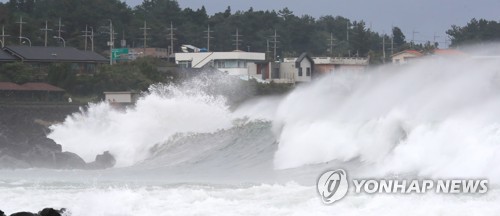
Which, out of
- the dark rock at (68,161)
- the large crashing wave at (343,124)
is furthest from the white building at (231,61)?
the dark rock at (68,161)

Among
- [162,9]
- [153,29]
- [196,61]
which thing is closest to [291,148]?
[196,61]

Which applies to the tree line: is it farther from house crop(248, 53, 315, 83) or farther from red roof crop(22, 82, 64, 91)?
red roof crop(22, 82, 64, 91)

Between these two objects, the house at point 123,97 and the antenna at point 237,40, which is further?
the antenna at point 237,40

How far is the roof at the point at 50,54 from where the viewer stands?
62.0 metres

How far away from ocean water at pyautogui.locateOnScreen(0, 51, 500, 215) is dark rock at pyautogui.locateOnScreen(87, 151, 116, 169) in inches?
17.3

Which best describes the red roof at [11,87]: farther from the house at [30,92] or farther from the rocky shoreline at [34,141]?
the rocky shoreline at [34,141]

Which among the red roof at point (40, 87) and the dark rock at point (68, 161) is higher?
the red roof at point (40, 87)

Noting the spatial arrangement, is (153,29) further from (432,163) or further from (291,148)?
(432,163)

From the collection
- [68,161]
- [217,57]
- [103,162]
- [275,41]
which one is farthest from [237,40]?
[68,161]

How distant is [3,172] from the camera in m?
34.0

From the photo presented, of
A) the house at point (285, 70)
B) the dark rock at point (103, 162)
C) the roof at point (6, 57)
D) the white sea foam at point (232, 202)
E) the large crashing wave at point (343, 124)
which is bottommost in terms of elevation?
the dark rock at point (103, 162)

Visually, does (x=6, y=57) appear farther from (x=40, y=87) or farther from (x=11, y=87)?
(x=11, y=87)

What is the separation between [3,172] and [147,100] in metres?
9.36

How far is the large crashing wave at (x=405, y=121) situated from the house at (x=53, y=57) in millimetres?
26339
